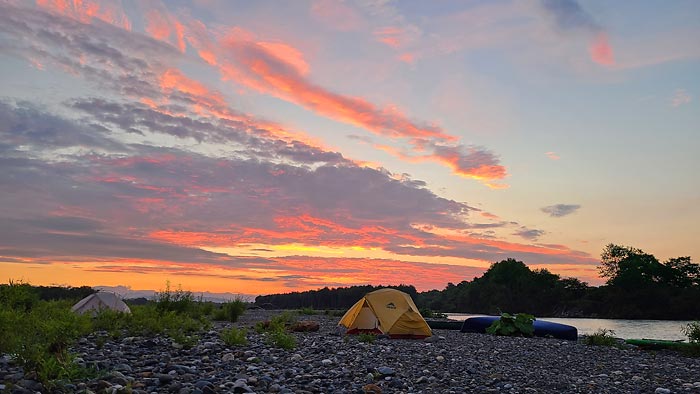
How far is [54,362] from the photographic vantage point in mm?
9273

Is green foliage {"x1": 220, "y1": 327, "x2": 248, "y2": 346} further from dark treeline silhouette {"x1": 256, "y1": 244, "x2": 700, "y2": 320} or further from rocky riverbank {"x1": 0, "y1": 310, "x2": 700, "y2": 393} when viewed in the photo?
dark treeline silhouette {"x1": 256, "y1": 244, "x2": 700, "y2": 320}

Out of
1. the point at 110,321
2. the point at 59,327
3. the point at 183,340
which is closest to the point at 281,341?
the point at 183,340

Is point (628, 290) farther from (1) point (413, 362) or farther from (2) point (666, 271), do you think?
(1) point (413, 362)

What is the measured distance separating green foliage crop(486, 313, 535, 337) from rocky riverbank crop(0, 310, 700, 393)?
9500 mm

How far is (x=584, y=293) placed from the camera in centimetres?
11212

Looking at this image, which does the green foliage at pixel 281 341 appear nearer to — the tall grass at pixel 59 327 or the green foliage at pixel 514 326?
the tall grass at pixel 59 327

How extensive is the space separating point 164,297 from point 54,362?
1554cm

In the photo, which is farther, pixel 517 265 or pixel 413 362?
pixel 517 265

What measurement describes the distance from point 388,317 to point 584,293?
101838 mm

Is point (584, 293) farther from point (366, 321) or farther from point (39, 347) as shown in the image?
point (39, 347)

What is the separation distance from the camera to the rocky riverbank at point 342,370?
34.4 feet

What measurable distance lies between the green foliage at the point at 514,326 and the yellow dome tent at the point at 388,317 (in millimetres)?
6880

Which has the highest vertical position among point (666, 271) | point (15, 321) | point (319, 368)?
point (666, 271)

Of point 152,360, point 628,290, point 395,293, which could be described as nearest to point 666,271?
point 628,290
